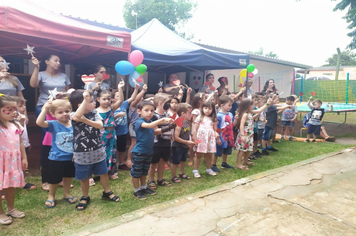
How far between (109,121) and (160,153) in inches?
34.8

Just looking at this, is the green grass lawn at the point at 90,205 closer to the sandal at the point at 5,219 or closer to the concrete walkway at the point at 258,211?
the sandal at the point at 5,219

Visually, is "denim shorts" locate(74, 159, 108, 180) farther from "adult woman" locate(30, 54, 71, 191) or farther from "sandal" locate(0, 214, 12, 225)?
"adult woman" locate(30, 54, 71, 191)

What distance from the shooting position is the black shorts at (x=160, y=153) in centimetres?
340

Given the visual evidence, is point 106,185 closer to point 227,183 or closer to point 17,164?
point 17,164

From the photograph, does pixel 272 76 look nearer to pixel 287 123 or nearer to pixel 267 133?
pixel 287 123

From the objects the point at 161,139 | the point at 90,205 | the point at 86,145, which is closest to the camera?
the point at 86,145

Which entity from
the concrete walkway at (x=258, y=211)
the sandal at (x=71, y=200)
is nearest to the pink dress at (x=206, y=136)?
the concrete walkway at (x=258, y=211)

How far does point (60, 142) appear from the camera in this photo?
2.82 m

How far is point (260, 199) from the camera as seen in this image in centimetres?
317

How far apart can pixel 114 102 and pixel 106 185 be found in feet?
4.61

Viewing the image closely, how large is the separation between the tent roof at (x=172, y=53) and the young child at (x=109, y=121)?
1616mm

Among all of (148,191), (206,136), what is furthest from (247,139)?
(148,191)

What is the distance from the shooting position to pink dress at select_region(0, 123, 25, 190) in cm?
246

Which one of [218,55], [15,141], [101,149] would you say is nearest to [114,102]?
[101,149]
